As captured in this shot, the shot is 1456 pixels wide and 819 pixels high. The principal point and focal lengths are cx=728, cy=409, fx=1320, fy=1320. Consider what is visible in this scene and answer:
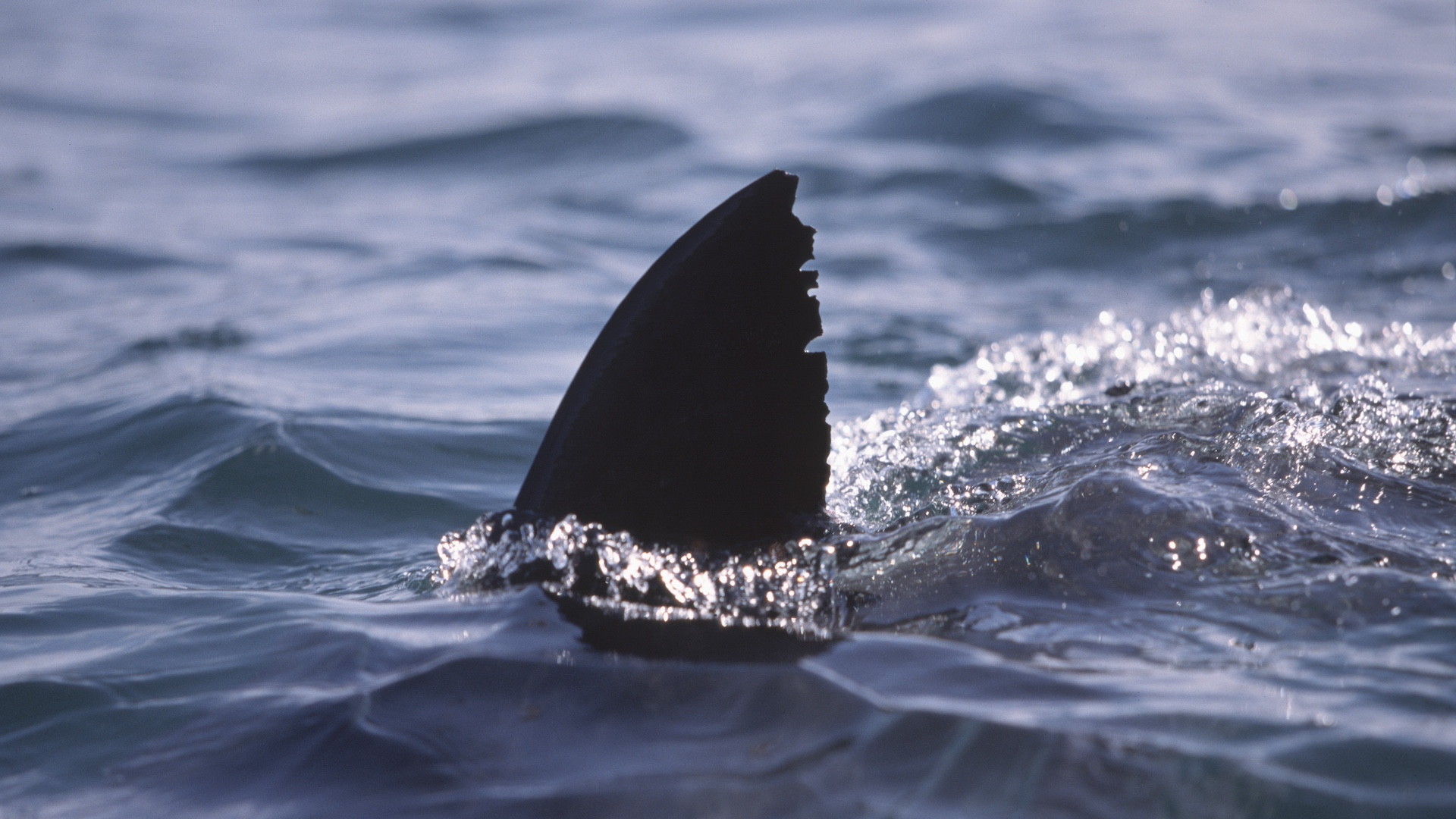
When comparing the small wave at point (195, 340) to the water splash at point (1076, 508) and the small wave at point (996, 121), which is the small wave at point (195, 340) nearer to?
the water splash at point (1076, 508)

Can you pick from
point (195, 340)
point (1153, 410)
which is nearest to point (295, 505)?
point (195, 340)

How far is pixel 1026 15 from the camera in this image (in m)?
17.4

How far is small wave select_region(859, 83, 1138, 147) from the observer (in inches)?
462

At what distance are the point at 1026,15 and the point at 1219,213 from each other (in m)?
8.76

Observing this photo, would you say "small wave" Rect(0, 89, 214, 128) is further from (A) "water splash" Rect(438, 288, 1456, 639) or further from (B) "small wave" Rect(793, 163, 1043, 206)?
(A) "water splash" Rect(438, 288, 1456, 639)

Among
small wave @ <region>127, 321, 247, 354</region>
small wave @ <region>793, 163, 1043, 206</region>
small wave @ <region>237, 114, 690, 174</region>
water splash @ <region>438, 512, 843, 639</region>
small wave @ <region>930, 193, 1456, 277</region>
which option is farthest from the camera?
small wave @ <region>237, 114, 690, 174</region>

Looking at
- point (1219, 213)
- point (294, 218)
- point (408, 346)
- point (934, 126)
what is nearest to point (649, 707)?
point (408, 346)

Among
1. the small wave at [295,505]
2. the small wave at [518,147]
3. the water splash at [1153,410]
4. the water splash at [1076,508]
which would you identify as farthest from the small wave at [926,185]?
the small wave at [295,505]

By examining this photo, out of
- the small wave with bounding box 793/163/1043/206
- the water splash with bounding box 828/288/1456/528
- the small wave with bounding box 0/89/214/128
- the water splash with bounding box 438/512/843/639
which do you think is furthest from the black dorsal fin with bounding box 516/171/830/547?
the small wave with bounding box 0/89/214/128

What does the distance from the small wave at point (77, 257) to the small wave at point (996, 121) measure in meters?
6.33

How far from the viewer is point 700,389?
3.18m

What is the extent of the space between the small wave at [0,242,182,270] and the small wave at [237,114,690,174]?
2.81m

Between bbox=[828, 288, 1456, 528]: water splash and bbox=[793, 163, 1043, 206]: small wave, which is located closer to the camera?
bbox=[828, 288, 1456, 528]: water splash

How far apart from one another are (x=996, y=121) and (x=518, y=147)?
14.7ft
